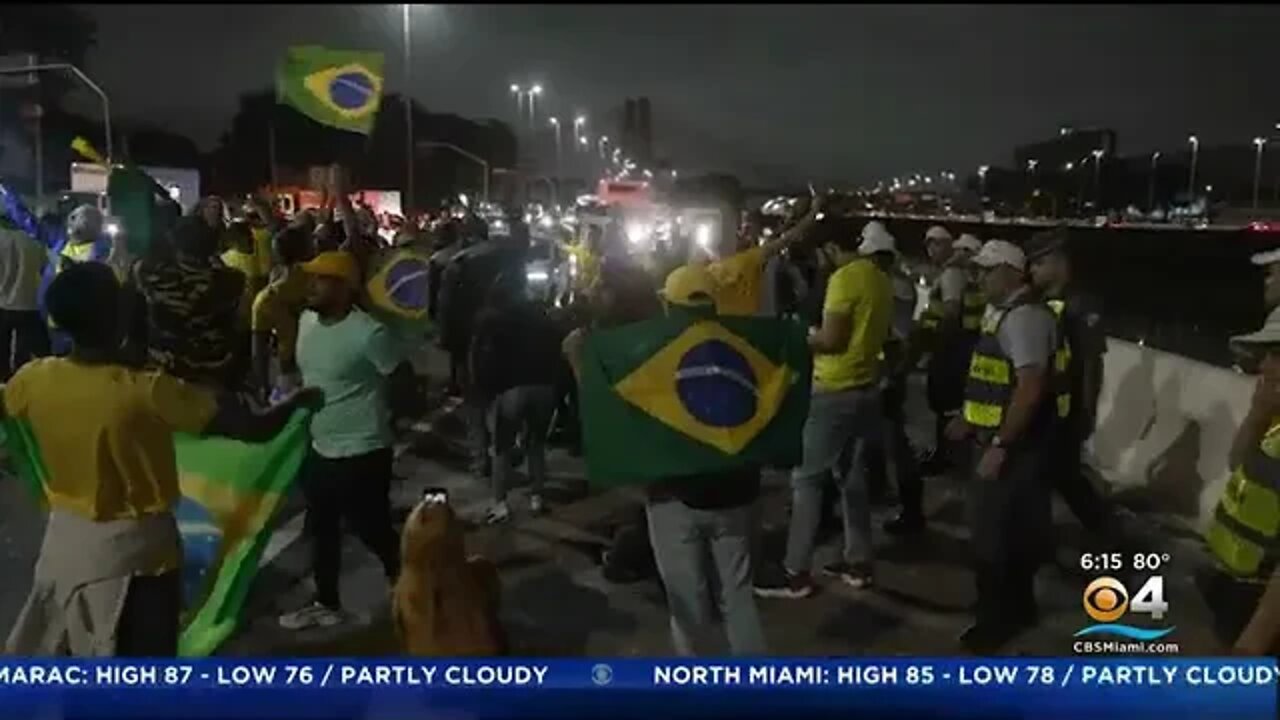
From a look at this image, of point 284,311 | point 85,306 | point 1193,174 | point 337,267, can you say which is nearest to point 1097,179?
point 1193,174

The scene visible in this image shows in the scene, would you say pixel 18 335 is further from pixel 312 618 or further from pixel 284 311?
pixel 312 618

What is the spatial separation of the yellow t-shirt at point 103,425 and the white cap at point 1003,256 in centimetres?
276

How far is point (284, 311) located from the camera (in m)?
5.93

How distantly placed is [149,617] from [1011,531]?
2917 millimetres

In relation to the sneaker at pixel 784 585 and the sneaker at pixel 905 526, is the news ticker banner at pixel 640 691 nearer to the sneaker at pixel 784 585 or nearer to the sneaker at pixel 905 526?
the sneaker at pixel 784 585

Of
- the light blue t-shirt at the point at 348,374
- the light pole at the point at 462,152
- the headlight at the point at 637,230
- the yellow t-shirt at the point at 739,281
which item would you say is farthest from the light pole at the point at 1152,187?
the headlight at the point at 637,230

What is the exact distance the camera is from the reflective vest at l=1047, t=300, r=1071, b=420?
461 centimetres

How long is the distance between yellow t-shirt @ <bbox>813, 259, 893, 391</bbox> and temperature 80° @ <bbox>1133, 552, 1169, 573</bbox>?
5.14 feet

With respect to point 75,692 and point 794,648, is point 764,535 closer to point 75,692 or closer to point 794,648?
point 794,648

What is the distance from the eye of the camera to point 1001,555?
4.75 meters

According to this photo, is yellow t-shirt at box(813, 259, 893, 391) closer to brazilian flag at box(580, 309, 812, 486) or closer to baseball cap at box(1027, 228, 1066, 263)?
baseball cap at box(1027, 228, 1066, 263)

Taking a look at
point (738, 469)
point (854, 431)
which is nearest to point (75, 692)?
point (738, 469)

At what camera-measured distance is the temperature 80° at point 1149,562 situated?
13.6 feet

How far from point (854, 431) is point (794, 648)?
113 centimetres
